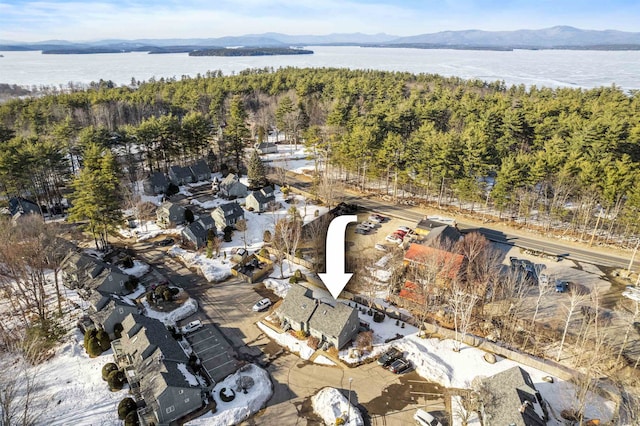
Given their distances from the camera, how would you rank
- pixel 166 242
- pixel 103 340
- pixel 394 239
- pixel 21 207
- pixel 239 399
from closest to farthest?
pixel 239 399, pixel 103 340, pixel 166 242, pixel 394 239, pixel 21 207

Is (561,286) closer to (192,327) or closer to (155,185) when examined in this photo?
(192,327)

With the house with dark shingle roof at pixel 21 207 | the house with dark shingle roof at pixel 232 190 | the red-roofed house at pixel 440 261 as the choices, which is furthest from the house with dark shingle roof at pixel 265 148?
the red-roofed house at pixel 440 261

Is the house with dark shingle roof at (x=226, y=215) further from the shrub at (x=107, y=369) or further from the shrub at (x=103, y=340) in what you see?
the shrub at (x=107, y=369)

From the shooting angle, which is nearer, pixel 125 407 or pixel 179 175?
pixel 125 407

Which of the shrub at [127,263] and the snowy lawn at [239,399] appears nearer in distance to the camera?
the snowy lawn at [239,399]

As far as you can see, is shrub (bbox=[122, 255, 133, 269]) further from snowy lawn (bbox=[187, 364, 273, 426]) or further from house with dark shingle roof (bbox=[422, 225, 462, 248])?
house with dark shingle roof (bbox=[422, 225, 462, 248])
